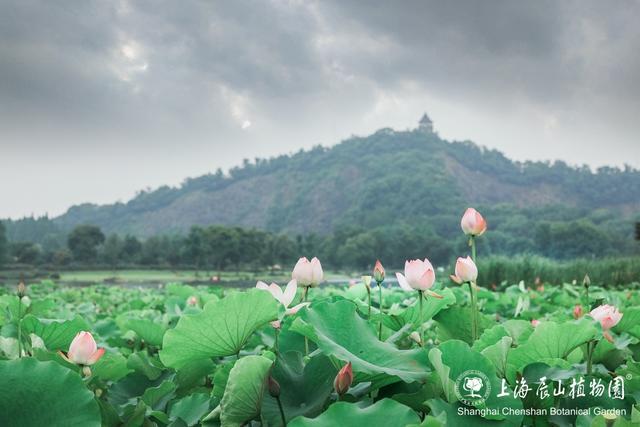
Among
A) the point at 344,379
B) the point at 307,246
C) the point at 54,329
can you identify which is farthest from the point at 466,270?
the point at 307,246

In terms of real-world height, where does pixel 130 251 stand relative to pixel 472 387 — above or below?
below

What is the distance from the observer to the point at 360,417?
0.48 meters

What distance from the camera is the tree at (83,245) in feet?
110

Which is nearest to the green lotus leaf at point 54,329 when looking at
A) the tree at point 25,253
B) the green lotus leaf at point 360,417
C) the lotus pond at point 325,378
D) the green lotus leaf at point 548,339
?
the lotus pond at point 325,378

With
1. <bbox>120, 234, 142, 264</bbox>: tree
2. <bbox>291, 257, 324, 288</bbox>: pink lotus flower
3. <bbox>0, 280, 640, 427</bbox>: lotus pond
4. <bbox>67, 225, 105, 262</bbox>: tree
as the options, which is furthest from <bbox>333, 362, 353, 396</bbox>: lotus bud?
<bbox>67, 225, 105, 262</bbox>: tree

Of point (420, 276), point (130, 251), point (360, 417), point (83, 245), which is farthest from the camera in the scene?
point (130, 251)

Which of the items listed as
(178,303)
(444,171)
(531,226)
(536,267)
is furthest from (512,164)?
(178,303)

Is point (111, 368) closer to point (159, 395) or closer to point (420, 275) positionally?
point (159, 395)

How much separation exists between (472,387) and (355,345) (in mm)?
156

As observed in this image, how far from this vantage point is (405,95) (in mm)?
91188

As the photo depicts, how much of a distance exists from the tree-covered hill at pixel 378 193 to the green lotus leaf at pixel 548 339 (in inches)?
1962

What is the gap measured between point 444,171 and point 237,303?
71.1 m

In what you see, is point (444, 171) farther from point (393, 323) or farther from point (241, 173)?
point (393, 323)

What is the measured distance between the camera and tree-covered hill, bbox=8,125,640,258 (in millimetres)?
59625
